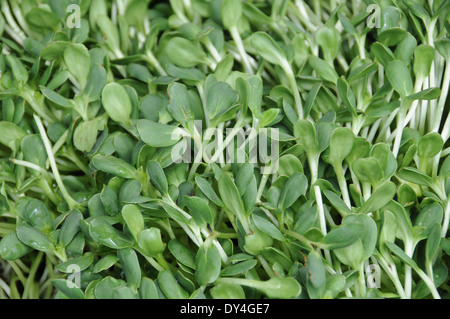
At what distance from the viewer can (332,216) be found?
710 mm

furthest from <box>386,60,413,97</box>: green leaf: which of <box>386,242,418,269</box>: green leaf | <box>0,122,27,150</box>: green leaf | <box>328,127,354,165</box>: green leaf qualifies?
<box>0,122,27,150</box>: green leaf

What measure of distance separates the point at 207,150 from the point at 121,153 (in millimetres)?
132

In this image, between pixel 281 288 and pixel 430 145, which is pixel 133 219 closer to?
pixel 281 288

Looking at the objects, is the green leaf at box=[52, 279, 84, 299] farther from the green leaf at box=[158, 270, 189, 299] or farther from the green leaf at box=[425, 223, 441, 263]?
the green leaf at box=[425, 223, 441, 263]

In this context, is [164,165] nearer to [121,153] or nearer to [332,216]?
[121,153]

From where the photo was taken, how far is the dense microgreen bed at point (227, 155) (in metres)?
0.60

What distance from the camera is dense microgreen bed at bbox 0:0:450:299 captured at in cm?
60

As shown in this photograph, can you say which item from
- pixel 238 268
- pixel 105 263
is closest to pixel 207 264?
Result: pixel 238 268

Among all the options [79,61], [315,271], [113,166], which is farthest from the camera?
[79,61]

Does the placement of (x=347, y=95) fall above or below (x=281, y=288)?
above

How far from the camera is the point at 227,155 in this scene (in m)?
0.71

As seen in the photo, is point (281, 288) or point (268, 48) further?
point (268, 48)

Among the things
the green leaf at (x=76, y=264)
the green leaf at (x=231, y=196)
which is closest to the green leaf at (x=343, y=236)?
the green leaf at (x=231, y=196)

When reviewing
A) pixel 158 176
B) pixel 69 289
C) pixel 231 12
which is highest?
pixel 231 12
